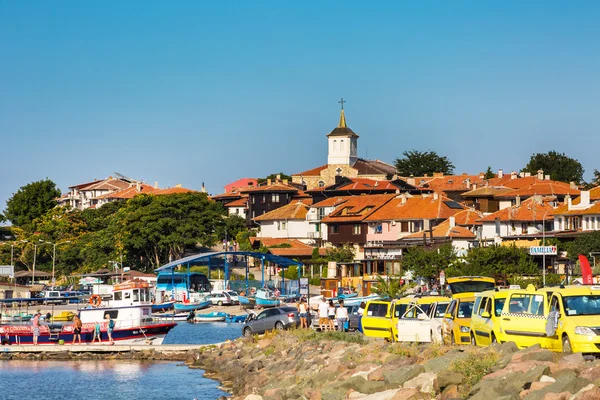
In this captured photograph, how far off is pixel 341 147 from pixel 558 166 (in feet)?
117

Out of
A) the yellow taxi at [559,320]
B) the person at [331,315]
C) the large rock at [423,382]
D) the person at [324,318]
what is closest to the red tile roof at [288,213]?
the person at [331,315]

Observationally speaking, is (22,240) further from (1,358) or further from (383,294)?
(1,358)

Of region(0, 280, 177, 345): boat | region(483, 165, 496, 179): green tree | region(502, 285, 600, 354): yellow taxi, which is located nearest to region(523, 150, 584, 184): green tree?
region(483, 165, 496, 179): green tree

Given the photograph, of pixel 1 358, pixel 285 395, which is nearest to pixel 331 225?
pixel 1 358

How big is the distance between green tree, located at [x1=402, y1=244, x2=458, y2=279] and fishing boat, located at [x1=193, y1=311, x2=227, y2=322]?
14640 millimetres

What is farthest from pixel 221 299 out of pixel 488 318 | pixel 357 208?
pixel 488 318

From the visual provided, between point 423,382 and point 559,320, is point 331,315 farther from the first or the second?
point 559,320

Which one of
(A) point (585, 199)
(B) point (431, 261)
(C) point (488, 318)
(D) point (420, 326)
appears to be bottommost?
(D) point (420, 326)

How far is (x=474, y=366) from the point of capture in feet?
70.1

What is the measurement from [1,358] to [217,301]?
4137cm

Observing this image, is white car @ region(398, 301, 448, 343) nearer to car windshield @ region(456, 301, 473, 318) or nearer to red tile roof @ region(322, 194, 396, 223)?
car windshield @ region(456, 301, 473, 318)

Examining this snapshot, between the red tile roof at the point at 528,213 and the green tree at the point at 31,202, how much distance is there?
8126 cm

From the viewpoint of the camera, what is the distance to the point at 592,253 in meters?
72.2

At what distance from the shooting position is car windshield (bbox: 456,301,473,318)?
29312 millimetres
